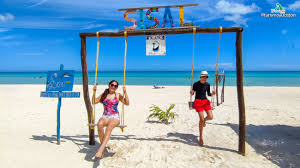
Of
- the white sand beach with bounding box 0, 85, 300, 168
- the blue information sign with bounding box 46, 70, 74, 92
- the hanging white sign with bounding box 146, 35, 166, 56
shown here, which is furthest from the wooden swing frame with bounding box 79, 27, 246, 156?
the white sand beach with bounding box 0, 85, 300, 168

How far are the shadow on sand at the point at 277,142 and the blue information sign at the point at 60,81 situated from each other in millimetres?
4466

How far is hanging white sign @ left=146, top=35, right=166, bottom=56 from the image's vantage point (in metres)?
4.77

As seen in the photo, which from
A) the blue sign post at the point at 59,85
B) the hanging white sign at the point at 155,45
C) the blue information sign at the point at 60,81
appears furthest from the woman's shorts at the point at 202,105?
the blue information sign at the point at 60,81

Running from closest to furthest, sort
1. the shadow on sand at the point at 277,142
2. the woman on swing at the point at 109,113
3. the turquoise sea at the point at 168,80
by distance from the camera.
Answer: the woman on swing at the point at 109,113 → the shadow on sand at the point at 277,142 → the turquoise sea at the point at 168,80

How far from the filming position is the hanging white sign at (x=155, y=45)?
15.6 feet

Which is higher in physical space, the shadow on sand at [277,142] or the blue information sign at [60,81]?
the blue information sign at [60,81]

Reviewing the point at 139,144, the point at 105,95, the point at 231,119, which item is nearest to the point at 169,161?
the point at 139,144

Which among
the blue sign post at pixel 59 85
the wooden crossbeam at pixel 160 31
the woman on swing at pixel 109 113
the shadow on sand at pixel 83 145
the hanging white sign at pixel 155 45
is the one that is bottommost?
the shadow on sand at pixel 83 145

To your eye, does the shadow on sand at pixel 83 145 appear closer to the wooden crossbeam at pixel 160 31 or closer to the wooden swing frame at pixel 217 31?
the wooden swing frame at pixel 217 31

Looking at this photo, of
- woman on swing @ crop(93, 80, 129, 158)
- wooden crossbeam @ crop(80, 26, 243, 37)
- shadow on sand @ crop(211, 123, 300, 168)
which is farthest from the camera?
wooden crossbeam @ crop(80, 26, 243, 37)

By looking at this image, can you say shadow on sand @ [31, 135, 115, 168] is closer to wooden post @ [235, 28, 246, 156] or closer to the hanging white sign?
the hanging white sign

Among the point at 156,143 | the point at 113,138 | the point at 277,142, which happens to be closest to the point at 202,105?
the point at 156,143

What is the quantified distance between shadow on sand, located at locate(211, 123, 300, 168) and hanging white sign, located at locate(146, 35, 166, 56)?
3084 mm

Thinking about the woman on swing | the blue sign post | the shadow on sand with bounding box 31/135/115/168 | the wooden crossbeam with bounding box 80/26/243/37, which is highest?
the wooden crossbeam with bounding box 80/26/243/37
